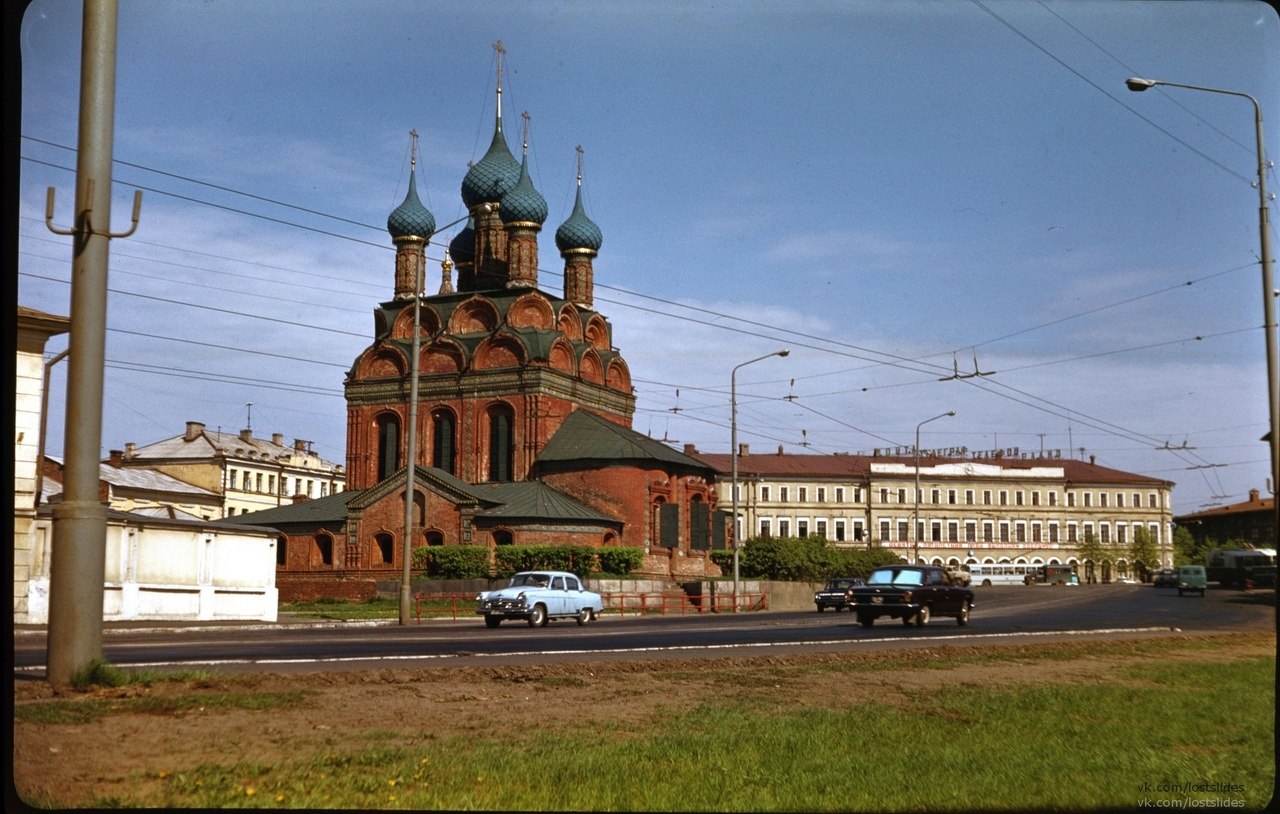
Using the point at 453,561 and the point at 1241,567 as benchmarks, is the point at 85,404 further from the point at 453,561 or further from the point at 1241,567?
the point at 1241,567

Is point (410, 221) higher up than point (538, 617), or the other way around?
point (410, 221)

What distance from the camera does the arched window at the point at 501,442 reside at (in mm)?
64812

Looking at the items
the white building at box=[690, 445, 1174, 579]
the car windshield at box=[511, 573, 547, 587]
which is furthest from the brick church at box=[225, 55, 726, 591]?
the white building at box=[690, 445, 1174, 579]

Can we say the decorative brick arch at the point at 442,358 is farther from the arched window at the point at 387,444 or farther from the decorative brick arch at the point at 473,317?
the arched window at the point at 387,444

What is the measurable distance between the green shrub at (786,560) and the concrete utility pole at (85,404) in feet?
176

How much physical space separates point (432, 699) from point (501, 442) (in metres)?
53.6

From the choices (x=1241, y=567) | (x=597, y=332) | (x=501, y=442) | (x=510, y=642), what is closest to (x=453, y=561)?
(x=501, y=442)

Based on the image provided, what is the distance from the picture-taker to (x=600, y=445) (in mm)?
63125

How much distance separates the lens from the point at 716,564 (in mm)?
67188

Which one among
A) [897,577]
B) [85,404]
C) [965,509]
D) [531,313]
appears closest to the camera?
[85,404]

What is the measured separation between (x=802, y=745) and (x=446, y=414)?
58.0 meters

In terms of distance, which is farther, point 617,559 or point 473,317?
point 473,317

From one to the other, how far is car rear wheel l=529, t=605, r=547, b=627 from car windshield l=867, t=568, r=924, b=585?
29.3 ft

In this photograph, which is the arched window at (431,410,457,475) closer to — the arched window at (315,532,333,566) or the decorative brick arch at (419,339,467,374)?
the decorative brick arch at (419,339,467,374)
